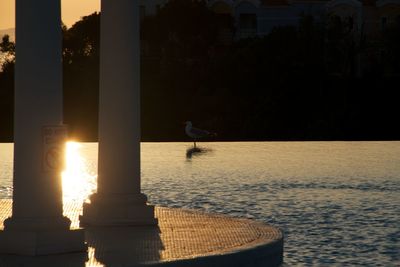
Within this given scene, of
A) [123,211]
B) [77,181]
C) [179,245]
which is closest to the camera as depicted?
[179,245]

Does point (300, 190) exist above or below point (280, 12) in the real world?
below

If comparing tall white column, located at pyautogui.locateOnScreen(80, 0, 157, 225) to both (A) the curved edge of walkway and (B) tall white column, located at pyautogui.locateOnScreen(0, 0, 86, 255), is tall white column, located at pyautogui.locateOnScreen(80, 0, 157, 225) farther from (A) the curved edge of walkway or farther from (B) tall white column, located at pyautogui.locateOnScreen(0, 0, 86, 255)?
(B) tall white column, located at pyautogui.locateOnScreen(0, 0, 86, 255)

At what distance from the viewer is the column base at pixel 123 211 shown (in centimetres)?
1738

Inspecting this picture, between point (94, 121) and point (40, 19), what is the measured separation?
1970 inches

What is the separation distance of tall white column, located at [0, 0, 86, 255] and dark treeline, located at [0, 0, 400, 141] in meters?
47.4

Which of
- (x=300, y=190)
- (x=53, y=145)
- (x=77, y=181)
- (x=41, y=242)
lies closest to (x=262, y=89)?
(x=77, y=181)

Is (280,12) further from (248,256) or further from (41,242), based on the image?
(41,242)

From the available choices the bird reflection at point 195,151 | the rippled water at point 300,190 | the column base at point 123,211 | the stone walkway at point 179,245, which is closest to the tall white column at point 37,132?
the stone walkway at point 179,245

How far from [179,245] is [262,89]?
5426cm

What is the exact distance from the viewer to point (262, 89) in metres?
69.2

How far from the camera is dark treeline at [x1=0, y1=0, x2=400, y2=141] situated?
212ft

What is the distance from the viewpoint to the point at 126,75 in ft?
57.2

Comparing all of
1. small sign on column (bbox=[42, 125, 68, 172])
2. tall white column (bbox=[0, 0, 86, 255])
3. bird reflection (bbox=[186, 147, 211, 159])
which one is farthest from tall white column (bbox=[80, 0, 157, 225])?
bird reflection (bbox=[186, 147, 211, 159])

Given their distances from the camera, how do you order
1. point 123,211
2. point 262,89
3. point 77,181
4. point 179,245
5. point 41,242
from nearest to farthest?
point 41,242
point 179,245
point 123,211
point 77,181
point 262,89
